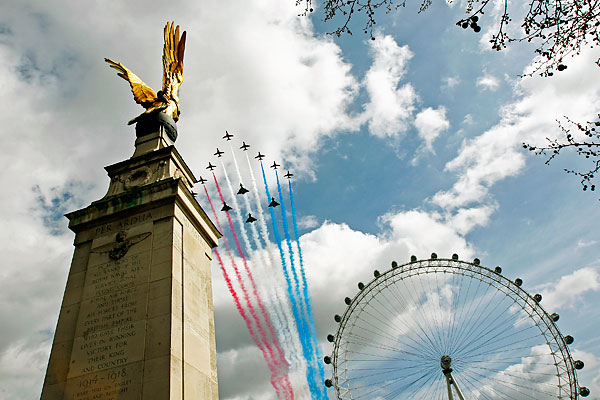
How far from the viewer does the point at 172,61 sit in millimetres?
23047

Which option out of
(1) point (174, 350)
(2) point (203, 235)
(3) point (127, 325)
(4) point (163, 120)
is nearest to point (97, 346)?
(3) point (127, 325)

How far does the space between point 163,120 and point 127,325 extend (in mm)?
10951

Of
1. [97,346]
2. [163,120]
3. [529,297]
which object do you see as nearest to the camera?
[97,346]

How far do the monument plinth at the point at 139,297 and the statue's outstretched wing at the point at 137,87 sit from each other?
4.59 m

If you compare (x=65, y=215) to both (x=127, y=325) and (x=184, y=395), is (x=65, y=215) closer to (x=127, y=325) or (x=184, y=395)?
(x=127, y=325)

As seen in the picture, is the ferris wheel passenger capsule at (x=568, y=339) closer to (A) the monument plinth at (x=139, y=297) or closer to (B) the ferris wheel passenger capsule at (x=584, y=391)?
(B) the ferris wheel passenger capsule at (x=584, y=391)

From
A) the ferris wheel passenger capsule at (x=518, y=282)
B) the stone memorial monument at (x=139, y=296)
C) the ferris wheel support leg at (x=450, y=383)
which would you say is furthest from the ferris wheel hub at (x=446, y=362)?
the stone memorial monument at (x=139, y=296)

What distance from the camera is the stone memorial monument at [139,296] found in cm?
1190

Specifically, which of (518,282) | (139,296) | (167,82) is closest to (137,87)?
(167,82)

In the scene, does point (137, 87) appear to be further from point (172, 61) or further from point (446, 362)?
point (446, 362)

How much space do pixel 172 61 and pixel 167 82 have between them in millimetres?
1667

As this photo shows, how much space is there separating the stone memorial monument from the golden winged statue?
3680 millimetres

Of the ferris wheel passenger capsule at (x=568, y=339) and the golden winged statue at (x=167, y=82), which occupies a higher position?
the golden winged statue at (x=167, y=82)

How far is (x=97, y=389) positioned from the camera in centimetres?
1173
